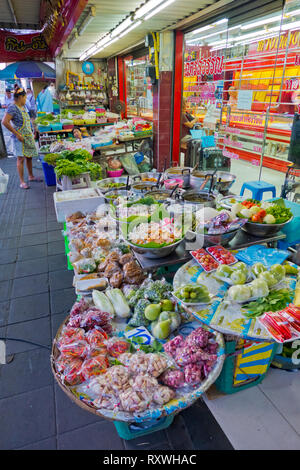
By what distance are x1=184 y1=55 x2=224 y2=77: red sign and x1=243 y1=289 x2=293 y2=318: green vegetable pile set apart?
526 cm

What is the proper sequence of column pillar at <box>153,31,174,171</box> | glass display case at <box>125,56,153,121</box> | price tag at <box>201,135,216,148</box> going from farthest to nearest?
glass display case at <box>125,56,153,121</box>
column pillar at <box>153,31,174,171</box>
price tag at <box>201,135,216,148</box>

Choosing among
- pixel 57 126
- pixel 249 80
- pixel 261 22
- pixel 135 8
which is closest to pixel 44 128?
pixel 57 126

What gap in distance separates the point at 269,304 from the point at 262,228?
864 millimetres

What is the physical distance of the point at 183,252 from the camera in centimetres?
245

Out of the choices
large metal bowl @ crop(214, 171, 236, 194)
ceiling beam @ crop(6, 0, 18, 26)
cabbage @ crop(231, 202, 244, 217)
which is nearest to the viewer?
cabbage @ crop(231, 202, 244, 217)

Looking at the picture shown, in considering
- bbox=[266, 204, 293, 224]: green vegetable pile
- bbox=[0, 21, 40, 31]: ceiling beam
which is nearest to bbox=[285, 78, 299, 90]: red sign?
bbox=[266, 204, 293, 224]: green vegetable pile

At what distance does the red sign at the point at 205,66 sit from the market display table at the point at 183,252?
4.49 meters

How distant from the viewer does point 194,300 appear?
1.93 m

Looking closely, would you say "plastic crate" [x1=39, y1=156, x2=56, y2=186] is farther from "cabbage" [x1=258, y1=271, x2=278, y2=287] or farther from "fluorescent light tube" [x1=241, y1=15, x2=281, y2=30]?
"cabbage" [x1=258, y1=271, x2=278, y2=287]

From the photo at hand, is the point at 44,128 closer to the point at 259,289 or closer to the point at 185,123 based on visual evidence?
the point at 185,123

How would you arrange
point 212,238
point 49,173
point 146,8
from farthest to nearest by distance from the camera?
point 49,173 < point 146,8 < point 212,238

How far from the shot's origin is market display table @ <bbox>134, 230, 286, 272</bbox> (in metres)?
2.29

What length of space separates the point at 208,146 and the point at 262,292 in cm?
477

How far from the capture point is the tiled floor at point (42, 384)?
2.00m
